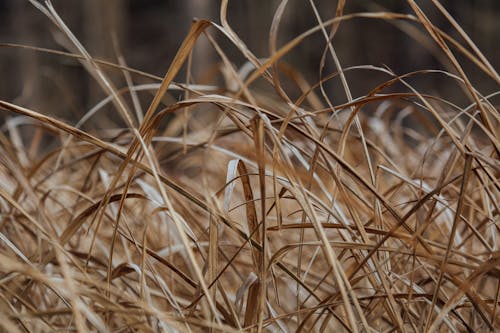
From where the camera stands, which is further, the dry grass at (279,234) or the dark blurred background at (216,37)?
the dark blurred background at (216,37)

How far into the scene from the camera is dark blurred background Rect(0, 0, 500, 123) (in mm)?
4547

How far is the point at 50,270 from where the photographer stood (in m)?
0.46

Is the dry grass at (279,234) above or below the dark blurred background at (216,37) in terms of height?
above

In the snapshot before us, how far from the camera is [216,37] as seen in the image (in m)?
5.12

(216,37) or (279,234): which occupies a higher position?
(279,234)

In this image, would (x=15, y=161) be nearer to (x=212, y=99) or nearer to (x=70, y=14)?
(x=212, y=99)

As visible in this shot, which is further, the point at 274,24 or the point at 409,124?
the point at 409,124

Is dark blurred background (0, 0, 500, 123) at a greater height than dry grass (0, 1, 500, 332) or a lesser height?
lesser

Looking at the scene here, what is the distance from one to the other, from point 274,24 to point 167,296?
0.15 m

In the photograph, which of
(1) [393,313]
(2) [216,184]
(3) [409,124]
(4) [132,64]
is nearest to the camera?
(1) [393,313]

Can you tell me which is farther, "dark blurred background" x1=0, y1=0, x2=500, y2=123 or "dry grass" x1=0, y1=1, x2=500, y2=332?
"dark blurred background" x1=0, y1=0, x2=500, y2=123

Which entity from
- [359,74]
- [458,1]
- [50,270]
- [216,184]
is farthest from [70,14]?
[50,270]

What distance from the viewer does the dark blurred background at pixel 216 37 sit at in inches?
179

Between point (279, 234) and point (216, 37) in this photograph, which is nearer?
point (279, 234)
